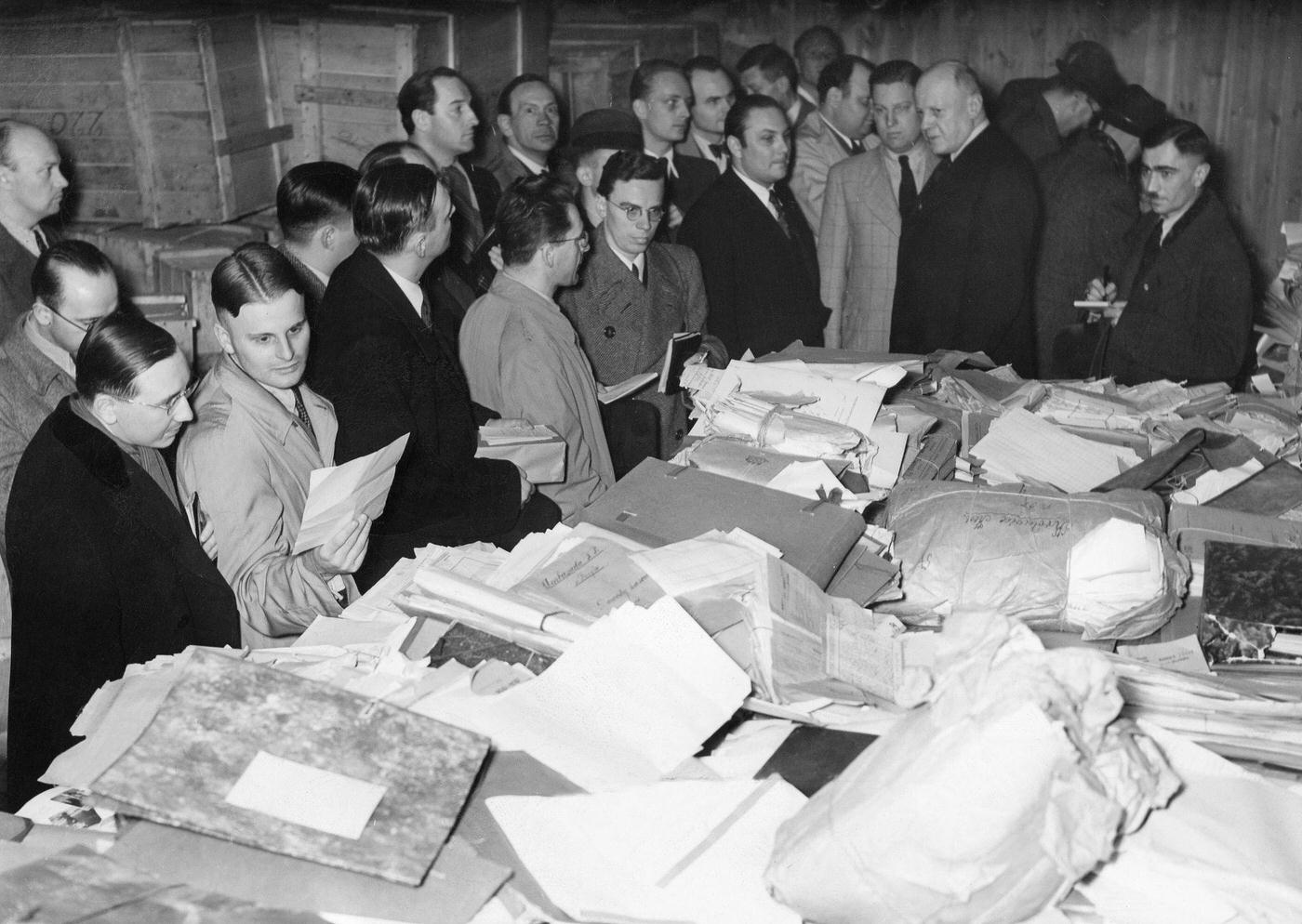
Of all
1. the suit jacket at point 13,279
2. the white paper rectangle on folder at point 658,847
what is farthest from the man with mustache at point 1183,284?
the suit jacket at point 13,279

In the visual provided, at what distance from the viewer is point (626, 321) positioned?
160 inches

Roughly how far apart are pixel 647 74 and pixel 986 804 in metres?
5.19

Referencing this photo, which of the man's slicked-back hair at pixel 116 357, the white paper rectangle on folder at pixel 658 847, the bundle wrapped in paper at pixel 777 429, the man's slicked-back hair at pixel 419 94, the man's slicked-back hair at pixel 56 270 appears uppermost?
the man's slicked-back hair at pixel 419 94

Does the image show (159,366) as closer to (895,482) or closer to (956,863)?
(895,482)

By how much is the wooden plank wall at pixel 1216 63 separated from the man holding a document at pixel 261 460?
165 inches

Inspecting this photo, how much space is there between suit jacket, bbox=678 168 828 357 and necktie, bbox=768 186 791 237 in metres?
0.04

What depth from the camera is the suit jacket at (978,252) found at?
4.95 meters

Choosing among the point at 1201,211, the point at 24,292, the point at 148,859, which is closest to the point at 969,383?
the point at 1201,211

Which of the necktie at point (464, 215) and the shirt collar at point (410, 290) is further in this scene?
the necktie at point (464, 215)

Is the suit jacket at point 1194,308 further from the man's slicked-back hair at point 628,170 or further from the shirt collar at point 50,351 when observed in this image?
the shirt collar at point 50,351

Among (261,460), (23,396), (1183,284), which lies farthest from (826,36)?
(261,460)

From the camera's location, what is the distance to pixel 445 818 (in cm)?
141

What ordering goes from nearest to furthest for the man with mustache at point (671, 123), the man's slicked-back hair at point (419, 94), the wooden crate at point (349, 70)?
1. the man's slicked-back hair at point (419, 94)
2. the wooden crate at point (349, 70)
3. the man with mustache at point (671, 123)

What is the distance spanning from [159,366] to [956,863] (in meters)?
1.95
